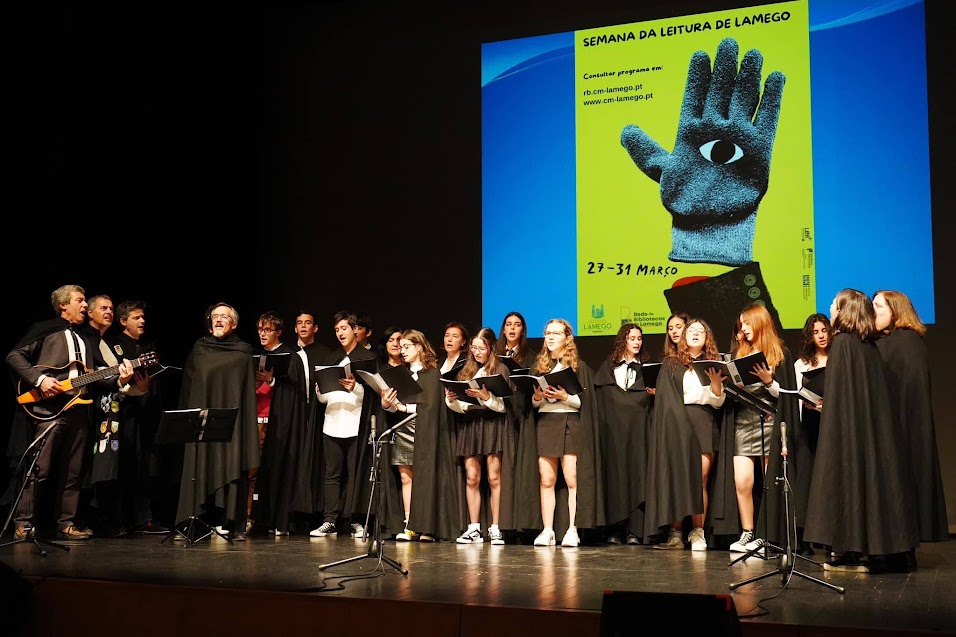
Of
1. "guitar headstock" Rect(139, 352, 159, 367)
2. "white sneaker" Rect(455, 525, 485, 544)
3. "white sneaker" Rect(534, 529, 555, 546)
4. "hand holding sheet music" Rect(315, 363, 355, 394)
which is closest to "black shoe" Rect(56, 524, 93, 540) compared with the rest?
"guitar headstock" Rect(139, 352, 159, 367)

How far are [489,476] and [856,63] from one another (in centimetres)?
408

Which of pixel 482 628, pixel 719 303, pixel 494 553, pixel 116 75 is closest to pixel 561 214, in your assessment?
pixel 719 303

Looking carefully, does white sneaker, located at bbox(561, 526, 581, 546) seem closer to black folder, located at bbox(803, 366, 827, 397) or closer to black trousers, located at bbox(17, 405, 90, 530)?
black folder, located at bbox(803, 366, 827, 397)

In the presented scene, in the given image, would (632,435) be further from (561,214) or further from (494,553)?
(561,214)

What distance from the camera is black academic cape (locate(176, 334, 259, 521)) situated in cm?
650

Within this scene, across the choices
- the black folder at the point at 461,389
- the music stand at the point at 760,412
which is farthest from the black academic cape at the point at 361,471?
the music stand at the point at 760,412

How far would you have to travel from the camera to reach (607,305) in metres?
7.81

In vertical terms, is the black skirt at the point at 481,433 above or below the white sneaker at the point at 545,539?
above

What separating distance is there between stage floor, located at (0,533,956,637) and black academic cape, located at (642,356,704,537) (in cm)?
27

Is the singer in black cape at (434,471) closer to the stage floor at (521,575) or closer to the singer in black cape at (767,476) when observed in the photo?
Answer: the stage floor at (521,575)

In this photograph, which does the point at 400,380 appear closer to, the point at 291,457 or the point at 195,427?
the point at 195,427

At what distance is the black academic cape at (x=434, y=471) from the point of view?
6.60m

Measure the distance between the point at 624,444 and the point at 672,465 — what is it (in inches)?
19.4

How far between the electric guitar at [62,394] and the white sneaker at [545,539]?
2.66m
